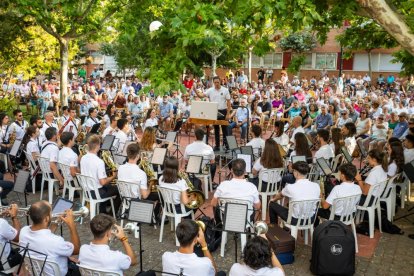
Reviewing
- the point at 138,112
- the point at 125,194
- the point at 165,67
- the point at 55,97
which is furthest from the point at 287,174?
the point at 55,97

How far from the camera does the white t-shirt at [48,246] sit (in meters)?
4.44

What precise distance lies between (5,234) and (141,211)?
1.53m

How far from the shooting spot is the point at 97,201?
7328 millimetres

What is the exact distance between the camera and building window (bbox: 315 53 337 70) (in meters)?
38.2

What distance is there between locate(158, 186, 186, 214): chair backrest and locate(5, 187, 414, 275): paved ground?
564 millimetres

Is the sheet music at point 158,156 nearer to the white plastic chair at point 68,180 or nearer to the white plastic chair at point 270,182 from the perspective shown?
the white plastic chair at point 68,180

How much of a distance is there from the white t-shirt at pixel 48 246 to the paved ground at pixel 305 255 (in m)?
1.60

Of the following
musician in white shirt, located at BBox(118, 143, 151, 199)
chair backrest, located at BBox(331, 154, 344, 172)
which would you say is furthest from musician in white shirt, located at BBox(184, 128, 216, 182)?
chair backrest, located at BBox(331, 154, 344, 172)

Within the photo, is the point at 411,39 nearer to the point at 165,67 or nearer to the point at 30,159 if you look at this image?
the point at 165,67

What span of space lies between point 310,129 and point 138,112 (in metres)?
6.91

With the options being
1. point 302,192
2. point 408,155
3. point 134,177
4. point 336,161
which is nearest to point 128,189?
point 134,177

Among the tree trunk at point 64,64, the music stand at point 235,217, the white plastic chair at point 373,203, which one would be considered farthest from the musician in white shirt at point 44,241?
the tree trunk at point 64,64

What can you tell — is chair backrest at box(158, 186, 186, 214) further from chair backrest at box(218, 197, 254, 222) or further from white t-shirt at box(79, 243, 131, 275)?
white t-shirt at box(79, 243, 131, 275)

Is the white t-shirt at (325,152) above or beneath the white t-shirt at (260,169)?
above
